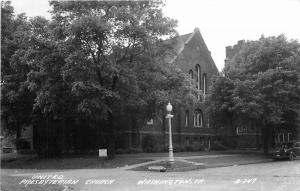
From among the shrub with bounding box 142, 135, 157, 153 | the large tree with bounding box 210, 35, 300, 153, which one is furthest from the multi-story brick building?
the large tree with bounding box 210, 35, 300, 153

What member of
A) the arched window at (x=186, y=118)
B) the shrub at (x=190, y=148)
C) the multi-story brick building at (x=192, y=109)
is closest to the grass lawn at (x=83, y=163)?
the shrub at (x=190, y=148)

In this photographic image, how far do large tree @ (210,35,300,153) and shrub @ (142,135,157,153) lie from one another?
6.54 metres

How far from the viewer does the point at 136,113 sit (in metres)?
36.2

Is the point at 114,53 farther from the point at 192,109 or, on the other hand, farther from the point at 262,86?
the point at 192,109

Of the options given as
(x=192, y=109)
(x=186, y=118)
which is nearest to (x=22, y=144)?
(x=186, y=118)

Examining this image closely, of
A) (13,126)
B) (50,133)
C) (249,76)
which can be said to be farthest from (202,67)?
(13,126)

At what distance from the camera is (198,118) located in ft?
183

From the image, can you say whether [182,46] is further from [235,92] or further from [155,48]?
[155,48]

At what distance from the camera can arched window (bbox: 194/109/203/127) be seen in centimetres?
5534

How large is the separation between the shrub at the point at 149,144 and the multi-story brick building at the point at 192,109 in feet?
5.98

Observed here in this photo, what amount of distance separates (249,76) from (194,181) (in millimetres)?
23442

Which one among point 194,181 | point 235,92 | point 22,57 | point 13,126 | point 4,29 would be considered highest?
point 4,29

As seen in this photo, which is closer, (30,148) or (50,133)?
(50,133)

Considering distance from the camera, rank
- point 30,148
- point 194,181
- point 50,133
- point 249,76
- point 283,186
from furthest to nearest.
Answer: point 30,148 < point 50,133 < point 249,76 < point 194,181 < point 283,186
